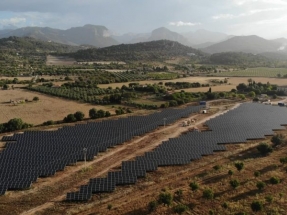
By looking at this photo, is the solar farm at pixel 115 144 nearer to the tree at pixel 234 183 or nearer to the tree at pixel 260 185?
the tree at pixel 234 183

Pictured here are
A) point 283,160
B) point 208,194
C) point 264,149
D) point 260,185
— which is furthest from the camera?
point 264,149

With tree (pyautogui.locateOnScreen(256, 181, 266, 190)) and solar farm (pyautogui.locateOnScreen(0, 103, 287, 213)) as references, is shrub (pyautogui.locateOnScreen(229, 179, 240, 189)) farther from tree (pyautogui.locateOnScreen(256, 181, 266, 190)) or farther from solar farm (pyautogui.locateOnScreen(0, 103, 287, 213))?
solar farm (pyautogui.locateOnScreen(0, 103, 287, 213))

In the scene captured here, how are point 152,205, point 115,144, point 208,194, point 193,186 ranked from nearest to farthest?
point 152,205
point 208,194
point 193,186
point 115,144

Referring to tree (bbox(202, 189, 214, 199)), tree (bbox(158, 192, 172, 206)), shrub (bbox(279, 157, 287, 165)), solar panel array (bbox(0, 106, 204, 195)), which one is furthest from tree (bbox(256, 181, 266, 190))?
solar panel array (bbox(0, 106, 204, 195))

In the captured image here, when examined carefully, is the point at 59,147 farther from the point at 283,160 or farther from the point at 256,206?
the point at 283,160

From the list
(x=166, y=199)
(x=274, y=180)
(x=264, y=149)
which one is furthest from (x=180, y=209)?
(x=264, y=149)

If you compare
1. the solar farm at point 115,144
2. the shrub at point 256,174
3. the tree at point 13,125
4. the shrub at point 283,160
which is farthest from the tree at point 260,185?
the tree at point 13,125

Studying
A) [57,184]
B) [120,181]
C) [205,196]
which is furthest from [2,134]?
[205,196]
